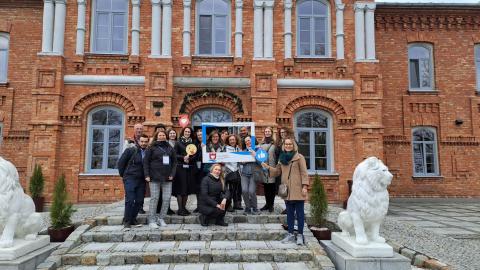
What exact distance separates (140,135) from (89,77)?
6281 millimetres

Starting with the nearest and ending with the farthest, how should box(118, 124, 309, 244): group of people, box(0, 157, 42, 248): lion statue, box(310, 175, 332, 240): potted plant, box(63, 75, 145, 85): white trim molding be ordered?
box(0, 157, 42, 248): lion statue
box(118, 124, 309, 244): group of people
box(310, 175, 332, 240): potted plant
box(63, 75, 145, 85): white trim molding

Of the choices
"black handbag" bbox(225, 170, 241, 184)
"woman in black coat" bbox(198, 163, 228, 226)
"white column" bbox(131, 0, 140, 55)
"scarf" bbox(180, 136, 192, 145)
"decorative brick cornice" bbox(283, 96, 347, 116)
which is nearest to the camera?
"woman in black coat" bbox(198, 163, 228, 226)

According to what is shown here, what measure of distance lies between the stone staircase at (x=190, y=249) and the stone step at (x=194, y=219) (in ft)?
0.07

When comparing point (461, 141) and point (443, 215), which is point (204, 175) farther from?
point (461, 141)

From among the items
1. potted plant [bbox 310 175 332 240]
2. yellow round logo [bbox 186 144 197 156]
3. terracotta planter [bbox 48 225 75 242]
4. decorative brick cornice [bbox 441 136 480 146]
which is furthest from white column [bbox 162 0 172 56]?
decorative brick cornice [bbox 441 136 480 146]

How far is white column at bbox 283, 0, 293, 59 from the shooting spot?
12.7m

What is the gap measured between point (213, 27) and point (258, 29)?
5.53 ft

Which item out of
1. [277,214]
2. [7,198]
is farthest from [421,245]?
A: [7,198]

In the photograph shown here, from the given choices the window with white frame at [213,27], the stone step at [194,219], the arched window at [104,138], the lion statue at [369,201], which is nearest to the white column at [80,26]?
the arched window at [104,138]

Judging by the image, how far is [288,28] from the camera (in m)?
12.8

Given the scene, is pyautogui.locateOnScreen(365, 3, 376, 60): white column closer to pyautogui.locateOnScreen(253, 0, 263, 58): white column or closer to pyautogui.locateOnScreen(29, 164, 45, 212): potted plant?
pyautogui.locateOnScreen(253, 0, 263, 58): white column

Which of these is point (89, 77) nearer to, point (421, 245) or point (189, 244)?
point (189, 244)

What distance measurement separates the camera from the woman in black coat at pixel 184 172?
23.9 ft

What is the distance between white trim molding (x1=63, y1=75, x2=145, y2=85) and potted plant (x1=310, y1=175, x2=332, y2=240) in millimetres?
7950
